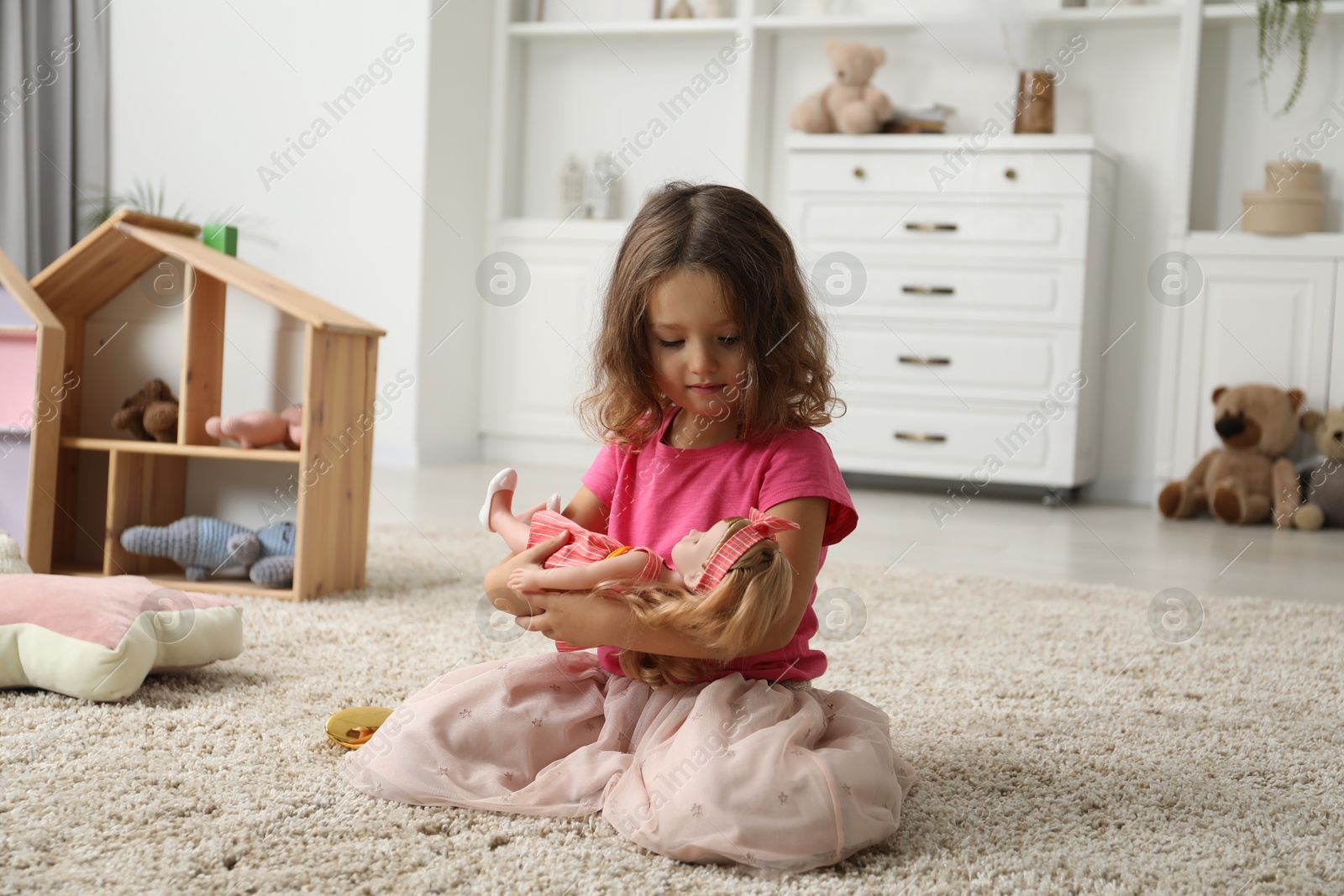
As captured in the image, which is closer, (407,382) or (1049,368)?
(1049,368)

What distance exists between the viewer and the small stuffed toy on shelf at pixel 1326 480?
10.4ft

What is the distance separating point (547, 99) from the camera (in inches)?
173

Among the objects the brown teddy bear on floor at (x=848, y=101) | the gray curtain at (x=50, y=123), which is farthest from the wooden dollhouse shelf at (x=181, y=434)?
the brown teddy bear on floor at (x=848, y=101)

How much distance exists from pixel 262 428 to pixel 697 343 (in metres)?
1.09

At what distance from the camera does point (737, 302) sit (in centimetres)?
100

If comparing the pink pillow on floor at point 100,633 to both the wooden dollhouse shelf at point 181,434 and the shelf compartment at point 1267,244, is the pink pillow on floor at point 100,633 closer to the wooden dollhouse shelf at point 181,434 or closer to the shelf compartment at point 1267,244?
the wooden dollhouse shelf at point 181,434

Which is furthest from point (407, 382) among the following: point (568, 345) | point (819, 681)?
point (819, 681)

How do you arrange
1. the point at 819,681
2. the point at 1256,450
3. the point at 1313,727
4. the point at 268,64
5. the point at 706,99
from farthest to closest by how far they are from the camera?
the point at 706,99 → the point at 268,64 → the point at 1256,450 → the point at 819,681 → the point at 1313,727

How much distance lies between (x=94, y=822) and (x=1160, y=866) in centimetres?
81

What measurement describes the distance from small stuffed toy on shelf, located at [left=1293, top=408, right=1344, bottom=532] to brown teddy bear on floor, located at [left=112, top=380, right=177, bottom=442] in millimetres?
2768

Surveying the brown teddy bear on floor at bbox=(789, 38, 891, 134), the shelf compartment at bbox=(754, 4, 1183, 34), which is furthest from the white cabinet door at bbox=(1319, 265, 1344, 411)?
the brown teddy bear on floor at bbox=(789, 38, 891, 134)

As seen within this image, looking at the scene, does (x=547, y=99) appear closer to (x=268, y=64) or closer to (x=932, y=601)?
(x=268, y=64)

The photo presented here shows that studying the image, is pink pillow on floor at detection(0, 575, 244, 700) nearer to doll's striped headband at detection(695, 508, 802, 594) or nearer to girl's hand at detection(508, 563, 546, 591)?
girl's hand at detection(508, 563, 546, 591)

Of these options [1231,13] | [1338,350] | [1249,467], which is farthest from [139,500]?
[1231,13]
